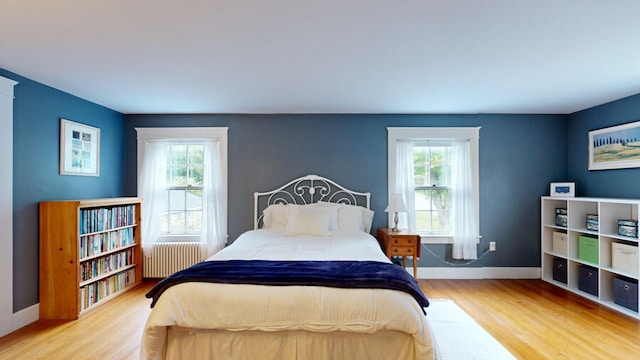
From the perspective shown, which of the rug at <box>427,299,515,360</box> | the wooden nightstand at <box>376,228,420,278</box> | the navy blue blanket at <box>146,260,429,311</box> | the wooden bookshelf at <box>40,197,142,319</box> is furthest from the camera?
the wooden nightstand at <box>376,228,420,278</box>

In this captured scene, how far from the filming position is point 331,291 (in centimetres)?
214

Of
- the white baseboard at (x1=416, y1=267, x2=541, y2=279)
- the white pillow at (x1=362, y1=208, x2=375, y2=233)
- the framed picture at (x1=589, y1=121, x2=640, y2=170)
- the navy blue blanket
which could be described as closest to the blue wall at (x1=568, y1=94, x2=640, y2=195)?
the framed picture at (x1=589, y1=121, x2=640, y2=170)

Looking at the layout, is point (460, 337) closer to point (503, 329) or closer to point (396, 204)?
point (503, 329)

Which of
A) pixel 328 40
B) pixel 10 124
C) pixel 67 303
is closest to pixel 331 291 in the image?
pixel 328 40

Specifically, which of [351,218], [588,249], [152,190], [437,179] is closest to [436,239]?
[437,179]

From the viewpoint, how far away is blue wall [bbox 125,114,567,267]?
457 centimetres

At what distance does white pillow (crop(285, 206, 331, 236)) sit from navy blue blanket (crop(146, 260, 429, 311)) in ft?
4.46

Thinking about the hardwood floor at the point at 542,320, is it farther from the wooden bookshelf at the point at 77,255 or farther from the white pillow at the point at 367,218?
the wooden bookshelf at the point at 77,255

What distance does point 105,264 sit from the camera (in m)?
3.70

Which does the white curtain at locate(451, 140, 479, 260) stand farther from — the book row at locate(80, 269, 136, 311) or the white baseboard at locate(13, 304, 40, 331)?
the white baseboard at locate(13, 304, 40, 331)

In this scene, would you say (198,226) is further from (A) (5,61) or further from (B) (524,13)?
(B) (524,13)

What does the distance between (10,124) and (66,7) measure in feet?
5.92

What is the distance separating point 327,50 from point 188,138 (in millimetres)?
2870

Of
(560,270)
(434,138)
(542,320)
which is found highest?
(434,138)
